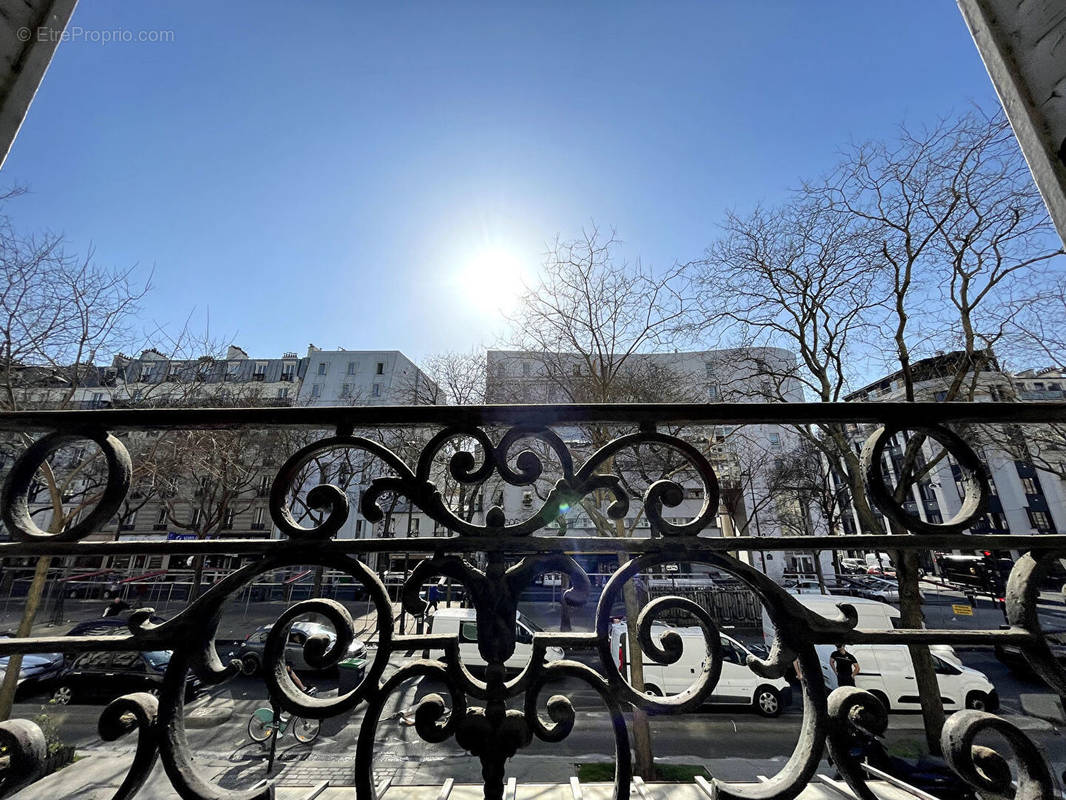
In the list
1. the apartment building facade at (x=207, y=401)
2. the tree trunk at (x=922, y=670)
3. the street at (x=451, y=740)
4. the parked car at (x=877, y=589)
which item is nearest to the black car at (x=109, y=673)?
the street at (x=451, y=740)

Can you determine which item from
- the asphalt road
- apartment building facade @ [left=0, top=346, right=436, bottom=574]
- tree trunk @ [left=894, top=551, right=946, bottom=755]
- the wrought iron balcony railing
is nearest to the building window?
the asphalt road

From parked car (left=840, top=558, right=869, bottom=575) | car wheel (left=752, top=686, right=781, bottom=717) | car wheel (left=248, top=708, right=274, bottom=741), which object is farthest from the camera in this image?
parked car (left=840, top=558, right=869, bottom=575)

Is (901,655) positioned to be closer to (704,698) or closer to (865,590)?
(704,698)

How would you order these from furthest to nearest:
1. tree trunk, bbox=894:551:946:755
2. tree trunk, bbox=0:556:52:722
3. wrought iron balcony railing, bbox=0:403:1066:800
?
tree trunk, bbox=894:551:946:755
tree trunk, bbox=0:556:52:722
wrought iron balcony railing, bbox=0:403:1066:800

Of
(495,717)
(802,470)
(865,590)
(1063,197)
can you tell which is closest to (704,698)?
(495,717)

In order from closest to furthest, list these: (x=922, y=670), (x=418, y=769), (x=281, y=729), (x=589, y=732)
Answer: (x=922, y=670)
(x=418, y=769)
(x=281, y=729)
(x=589, y=732)

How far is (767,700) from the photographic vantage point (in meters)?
9.41

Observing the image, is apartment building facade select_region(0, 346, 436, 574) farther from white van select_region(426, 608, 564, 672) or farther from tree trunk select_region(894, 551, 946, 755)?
tree trunk select_region(894, 551, 946, 755)

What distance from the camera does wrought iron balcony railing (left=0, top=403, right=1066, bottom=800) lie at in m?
0.95

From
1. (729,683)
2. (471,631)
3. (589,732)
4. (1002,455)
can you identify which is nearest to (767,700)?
(729,683)

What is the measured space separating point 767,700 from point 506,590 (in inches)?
443

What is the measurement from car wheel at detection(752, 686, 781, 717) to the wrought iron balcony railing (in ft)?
34.9

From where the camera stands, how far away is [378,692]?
1.01 metres

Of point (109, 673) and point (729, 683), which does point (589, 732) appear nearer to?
point (729, 683)
